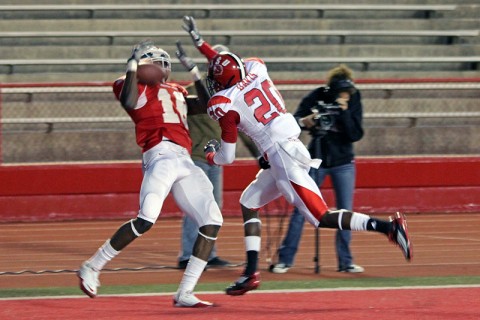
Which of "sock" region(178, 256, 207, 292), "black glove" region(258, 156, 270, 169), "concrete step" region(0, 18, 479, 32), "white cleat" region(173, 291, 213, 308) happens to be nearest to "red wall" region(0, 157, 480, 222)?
"concrete step" region(0, 18, 479, 32)

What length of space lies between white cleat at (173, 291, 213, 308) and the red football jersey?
113cm

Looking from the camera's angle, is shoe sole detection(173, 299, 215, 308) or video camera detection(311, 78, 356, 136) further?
video camera detection(311, 78, 356, 136)

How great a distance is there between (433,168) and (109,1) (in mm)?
6891

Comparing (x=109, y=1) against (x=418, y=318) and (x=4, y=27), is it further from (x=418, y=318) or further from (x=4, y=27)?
(x=418, y=318)

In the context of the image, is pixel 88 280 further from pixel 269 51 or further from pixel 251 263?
pixel 269 51

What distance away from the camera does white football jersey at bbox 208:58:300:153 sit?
8.17 metres

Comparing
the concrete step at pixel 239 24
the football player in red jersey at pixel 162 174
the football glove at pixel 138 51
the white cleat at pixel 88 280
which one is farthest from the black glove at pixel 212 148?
the concrete step at pixel 239 24

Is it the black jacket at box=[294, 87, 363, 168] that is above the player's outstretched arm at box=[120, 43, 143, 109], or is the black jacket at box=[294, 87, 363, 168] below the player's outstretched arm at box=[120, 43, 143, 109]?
below

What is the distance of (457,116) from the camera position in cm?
1636

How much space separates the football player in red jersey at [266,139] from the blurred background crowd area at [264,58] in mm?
6380

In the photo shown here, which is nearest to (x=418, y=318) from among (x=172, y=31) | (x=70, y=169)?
(x=70, y=169)

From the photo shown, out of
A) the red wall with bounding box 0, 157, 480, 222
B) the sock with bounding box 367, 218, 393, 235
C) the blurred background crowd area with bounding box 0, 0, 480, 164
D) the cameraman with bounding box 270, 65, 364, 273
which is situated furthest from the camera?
the blurred background crowd area with bounding box 0, 0, 480, 164

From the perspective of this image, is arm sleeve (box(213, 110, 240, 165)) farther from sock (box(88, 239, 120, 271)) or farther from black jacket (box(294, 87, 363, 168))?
black jacket (box(294, 87, 363, 168))

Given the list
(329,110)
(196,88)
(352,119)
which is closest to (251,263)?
(196,88)
